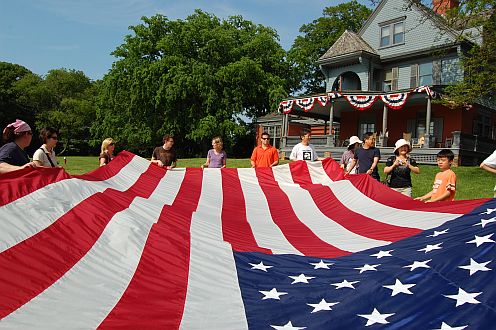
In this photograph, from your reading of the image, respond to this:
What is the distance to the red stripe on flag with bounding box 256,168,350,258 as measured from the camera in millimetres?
3783

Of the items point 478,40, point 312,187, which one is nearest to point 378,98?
point 478,40

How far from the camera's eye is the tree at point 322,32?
3478cm

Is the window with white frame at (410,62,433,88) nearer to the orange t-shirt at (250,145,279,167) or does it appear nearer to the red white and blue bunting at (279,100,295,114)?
the red white and blue bunting at (279,100,295,114)

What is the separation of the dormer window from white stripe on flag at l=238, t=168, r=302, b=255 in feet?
60.3

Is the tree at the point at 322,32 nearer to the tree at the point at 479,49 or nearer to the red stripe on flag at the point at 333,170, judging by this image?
the tree at the point at 479,49

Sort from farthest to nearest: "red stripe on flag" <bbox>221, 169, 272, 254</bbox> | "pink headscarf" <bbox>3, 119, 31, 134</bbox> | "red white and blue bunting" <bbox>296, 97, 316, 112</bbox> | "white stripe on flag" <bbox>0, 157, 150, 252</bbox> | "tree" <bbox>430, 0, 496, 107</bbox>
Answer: "red white and blue bunting" <bbox>296, 97, 316, 112</bbox>, "tree" <bbox>430, 0, 496, 107</bbox>, "pink headscarf" <bbox>3, 119, 31, 134</bbox>, "red stripe on flag" <bbox>221, 169, 272, 254</bbox>, "white stripe on flag" <bbox>0, 157, 150, 252</bbox>

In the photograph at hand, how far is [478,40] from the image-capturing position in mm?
20594

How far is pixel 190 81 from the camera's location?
29094 millimetres

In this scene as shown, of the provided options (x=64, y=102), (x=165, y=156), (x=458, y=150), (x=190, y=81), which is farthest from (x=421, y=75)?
(x=64, y=102)

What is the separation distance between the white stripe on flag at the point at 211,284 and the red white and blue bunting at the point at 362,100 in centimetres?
1665

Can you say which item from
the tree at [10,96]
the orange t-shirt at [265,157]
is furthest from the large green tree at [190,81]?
the orange t-shirt at [265,157]

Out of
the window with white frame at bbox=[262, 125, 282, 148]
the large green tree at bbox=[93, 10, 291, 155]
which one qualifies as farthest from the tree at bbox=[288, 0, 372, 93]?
the window with white frame at bbox=[262, 125, 282, 148]

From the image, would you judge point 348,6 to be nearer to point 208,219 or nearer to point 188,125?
point 188,125

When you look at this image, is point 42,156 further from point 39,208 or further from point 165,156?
point 165,156
